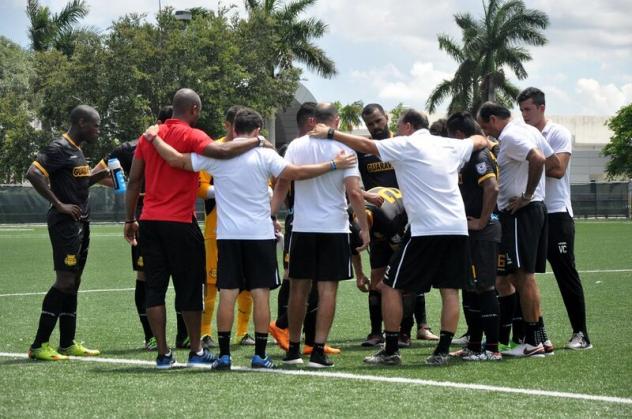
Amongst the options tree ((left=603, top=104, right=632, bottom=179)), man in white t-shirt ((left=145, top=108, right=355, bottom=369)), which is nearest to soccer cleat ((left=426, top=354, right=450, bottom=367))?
man in white t-shirt ((left=145, top=108, right=355, bottom=369))

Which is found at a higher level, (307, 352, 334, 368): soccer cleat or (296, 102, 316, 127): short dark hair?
(296, 102, 316, 127): short dark hair

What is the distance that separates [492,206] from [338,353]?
1980 mm

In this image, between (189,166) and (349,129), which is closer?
(189,166)

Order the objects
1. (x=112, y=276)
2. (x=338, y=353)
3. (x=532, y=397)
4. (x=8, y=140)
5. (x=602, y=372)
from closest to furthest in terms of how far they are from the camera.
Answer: (x=532, y=397) < (x=602, y=372) < (x=338, y=353) < (x=112, y=276) < (x=8, y=140)

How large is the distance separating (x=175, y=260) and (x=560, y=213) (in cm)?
378

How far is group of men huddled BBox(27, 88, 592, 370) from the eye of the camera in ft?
27.3

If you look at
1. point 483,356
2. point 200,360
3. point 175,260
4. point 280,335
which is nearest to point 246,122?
point 175,260

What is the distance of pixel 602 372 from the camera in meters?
8.03

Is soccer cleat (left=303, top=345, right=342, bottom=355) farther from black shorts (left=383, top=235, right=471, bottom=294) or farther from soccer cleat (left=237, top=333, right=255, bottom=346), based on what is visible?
black shorts (left=383, top=235, right=471, bottom=294)

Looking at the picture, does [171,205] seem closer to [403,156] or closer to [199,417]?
[403,156]

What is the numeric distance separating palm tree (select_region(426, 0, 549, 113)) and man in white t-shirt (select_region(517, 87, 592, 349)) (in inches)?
2120

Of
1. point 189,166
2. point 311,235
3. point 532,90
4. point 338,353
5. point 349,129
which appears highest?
point 349,129

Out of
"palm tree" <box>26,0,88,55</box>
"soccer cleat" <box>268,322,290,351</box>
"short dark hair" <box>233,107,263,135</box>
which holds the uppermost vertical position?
"palm tree" <box>26,0,88,55</box>

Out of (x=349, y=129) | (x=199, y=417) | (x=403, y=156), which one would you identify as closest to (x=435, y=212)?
(x=403, y=156)
